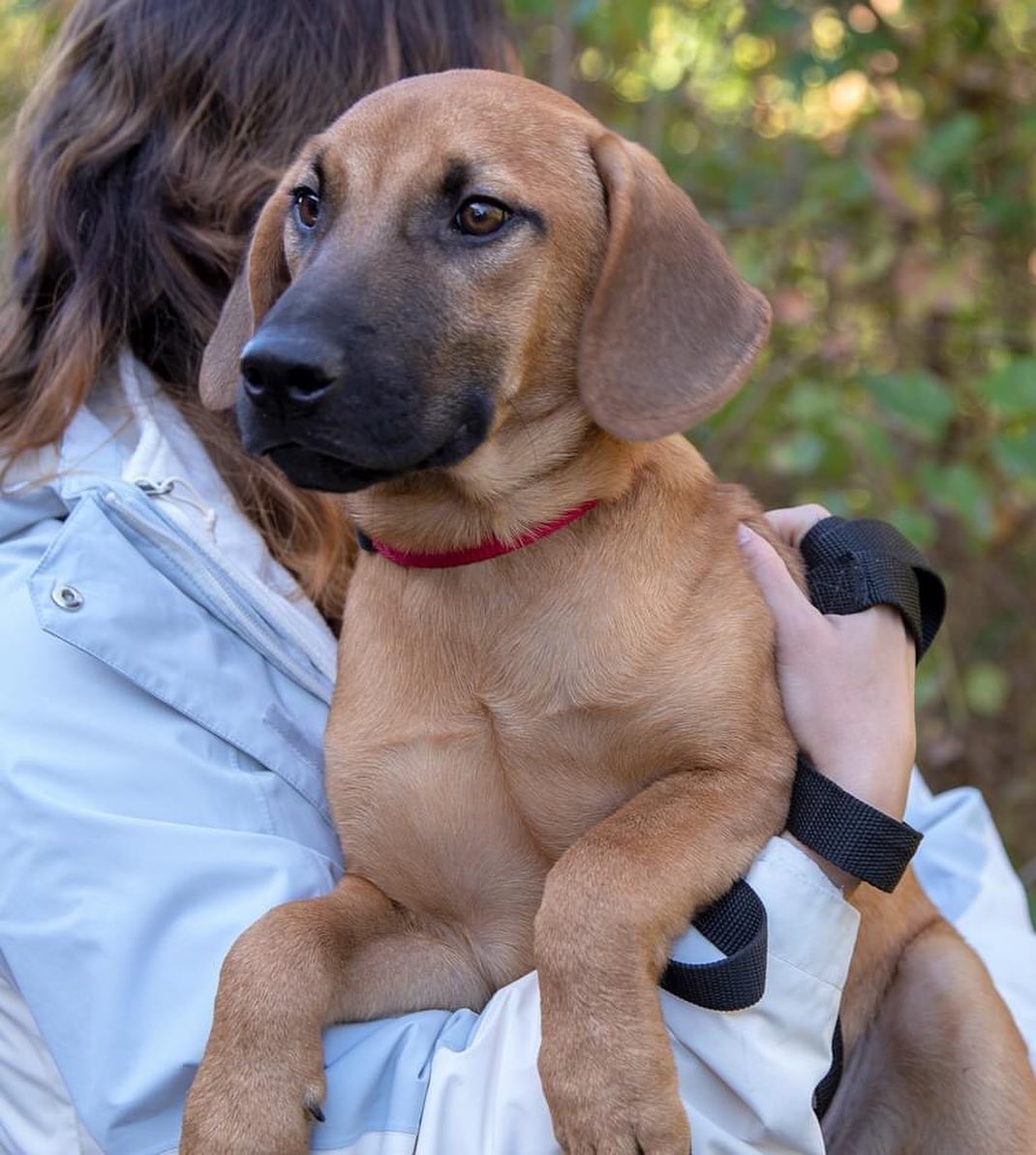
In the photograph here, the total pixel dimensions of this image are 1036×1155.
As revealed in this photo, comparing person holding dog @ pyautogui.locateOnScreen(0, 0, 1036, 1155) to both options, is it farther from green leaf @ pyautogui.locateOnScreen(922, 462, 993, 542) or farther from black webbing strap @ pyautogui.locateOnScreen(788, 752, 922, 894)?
green leaf @ pyautogui.locateOnScreen(922, 462, 993, 542)

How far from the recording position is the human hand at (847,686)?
83.7 inches

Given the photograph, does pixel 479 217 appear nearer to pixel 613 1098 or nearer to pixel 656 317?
pixel 656 317

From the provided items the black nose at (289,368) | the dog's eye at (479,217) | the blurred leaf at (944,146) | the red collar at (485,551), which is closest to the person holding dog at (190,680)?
the red collar at (485,551)

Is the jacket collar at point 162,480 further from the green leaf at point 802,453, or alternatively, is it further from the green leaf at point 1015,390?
the green leaf at point 802,453

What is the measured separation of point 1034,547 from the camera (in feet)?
19.0

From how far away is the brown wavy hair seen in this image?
104 inches

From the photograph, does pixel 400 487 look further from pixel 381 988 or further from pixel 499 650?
pixel 381 988

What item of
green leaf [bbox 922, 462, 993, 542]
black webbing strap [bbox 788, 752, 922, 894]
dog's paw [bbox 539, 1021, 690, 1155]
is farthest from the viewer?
green leaf [bbox 922, 462, 993, 542]

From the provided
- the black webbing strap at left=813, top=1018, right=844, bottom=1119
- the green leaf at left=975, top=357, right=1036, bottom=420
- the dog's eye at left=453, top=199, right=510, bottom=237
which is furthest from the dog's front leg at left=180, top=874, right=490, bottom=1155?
the green leaf at left=975, top=357, right=1036, bottom=420

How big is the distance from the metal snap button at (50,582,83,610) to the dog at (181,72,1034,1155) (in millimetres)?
387

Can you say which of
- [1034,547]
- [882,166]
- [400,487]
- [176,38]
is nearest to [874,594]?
[400,487]

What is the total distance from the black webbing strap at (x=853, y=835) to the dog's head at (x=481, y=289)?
0.58 m

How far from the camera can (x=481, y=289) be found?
2100mm

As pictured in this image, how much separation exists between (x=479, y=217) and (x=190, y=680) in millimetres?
800
